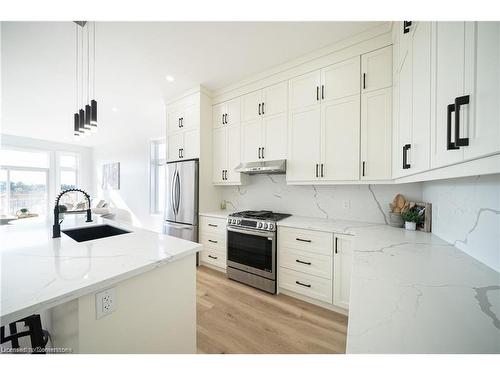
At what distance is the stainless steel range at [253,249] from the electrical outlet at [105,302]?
5.27 feet

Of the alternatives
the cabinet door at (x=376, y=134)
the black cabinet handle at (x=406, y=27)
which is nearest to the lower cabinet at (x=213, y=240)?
the cabinet door at (x=376, y=134)

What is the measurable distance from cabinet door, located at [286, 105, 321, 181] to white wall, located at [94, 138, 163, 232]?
3.89 metres

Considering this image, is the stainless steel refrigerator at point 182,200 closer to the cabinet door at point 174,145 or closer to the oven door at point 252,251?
the cabinet door at point 174,145

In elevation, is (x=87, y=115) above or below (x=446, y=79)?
above

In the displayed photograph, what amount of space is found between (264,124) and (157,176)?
3.62 m

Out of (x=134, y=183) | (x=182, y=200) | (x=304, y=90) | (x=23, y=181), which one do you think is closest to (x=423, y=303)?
(x=304, y=90)

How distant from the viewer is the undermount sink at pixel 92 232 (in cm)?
→ 170

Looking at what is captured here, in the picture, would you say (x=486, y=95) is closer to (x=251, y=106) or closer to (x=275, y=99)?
(x=275, y=99)

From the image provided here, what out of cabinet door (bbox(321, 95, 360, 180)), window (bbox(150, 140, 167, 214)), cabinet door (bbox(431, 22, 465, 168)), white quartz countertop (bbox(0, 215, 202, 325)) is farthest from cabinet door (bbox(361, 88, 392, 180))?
window (bbox(150, 140, 167, 214))

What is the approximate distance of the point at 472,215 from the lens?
1.11 metres

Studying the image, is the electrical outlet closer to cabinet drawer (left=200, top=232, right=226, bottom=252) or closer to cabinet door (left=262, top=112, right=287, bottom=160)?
cabinet drawer (left=200, top=232, right=226, bottom=252)

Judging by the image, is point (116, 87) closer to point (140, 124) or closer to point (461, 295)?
point (140, 124)

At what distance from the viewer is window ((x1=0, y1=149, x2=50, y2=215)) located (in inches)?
210
